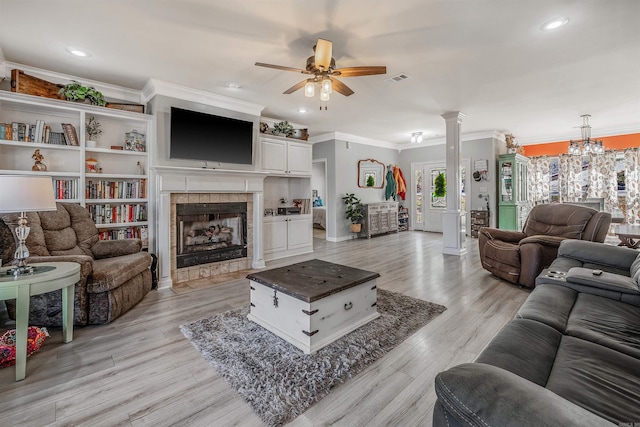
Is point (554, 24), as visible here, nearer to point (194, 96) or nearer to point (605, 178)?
point (194, 96)

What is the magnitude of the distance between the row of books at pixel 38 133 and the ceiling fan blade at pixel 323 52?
300 centimetres

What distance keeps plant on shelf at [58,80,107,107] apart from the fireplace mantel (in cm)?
102

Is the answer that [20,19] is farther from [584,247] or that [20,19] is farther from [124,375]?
[584,247]

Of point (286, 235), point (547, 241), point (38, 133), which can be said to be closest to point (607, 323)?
point (547, 241)

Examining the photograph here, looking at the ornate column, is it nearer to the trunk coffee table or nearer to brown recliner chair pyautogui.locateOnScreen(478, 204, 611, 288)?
brown recliner chair pyautogui.locateOnScreen(478, 204, 611, 288)

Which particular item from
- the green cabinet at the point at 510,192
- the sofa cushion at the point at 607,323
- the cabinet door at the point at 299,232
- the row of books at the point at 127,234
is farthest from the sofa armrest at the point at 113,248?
the green cabinet at the point at 510,192

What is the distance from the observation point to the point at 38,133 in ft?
10.5

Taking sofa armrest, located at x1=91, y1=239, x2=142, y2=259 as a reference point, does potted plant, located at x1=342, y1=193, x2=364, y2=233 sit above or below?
above

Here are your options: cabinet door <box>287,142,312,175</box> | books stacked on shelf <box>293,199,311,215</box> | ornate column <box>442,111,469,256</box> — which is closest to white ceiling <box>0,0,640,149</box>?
ornate column <box>442,111,469,256</box>

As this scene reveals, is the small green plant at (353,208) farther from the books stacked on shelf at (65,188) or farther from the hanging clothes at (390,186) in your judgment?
the books stacked on shelf at (65,188)

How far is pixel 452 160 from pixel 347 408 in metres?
4.95

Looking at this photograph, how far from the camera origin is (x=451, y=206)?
547 cm

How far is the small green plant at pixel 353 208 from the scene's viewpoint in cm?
710

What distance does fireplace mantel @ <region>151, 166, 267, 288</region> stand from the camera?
3.60 m
